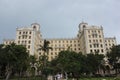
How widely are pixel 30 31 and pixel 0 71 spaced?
115 feet

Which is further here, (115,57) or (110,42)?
(110,42)

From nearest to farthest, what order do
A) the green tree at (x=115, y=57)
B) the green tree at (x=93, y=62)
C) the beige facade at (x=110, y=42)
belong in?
the green tree at (x=93, y=62), the green tree at (x=115, y=57), the beige facade at (x=110, y=42)

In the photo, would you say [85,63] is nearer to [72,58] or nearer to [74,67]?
[72,58]

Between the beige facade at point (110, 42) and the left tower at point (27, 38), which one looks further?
the beige facade at point (110, 42)

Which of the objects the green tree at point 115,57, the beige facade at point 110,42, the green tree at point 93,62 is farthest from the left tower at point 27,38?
the beige facade at point 110,42

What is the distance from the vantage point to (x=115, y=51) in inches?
3110

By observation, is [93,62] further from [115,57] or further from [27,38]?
[27,38]

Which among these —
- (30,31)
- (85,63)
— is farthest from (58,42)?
(85,63)

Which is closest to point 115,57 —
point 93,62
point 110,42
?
point 93,62

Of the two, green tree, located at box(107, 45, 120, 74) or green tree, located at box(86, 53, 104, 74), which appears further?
green tree, located at box(107, 45, 120, 74)

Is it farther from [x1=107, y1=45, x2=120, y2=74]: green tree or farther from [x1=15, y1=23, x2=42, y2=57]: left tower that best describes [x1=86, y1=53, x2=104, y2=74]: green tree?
[x1=15, y1=23, x2=42, y2=57]: left tower

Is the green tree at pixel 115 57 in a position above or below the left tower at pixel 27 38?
below

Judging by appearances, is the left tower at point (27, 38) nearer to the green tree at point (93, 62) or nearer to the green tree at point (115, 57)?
the green tree at point (93, 62)

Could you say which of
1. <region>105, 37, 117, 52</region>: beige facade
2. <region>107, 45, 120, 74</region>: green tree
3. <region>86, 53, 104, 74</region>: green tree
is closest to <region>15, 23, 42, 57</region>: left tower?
<region>86, 53, 104, 74</region>: green tree
